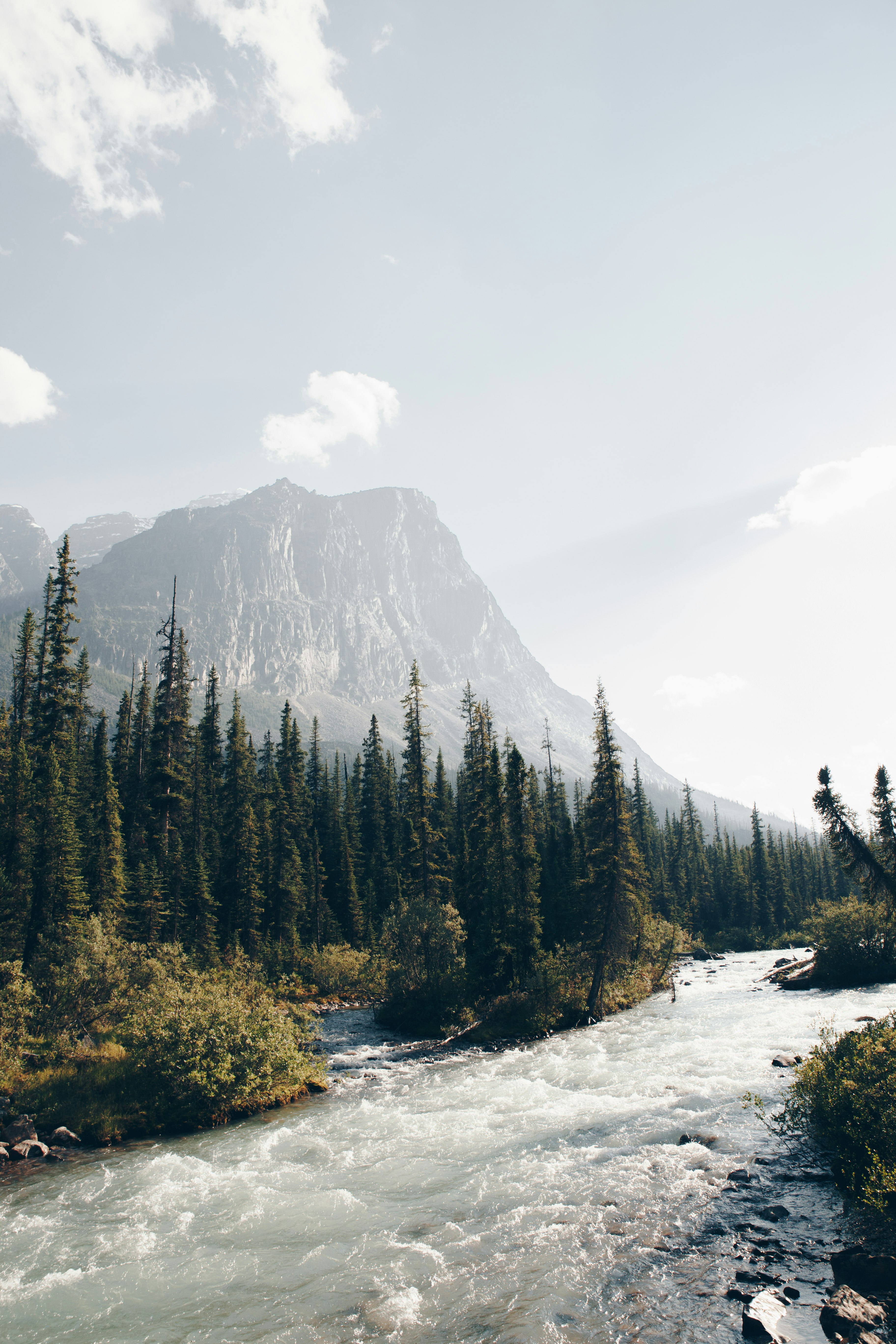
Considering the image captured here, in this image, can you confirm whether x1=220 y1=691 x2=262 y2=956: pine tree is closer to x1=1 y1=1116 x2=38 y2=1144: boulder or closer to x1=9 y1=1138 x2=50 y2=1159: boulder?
x1=1 y1=1116 x2=38 y2=1144: boulder

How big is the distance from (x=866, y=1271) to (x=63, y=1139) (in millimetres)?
20402

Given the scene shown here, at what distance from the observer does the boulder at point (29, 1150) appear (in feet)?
60.2

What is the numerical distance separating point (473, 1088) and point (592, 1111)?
17.2 ft

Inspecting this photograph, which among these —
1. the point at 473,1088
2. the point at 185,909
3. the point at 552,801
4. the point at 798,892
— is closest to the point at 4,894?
the point at 185,909

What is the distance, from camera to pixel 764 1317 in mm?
9625

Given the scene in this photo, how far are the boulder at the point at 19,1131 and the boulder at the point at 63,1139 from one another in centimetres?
48

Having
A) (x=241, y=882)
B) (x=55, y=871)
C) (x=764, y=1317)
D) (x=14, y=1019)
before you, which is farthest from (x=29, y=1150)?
(x=241, y=882)

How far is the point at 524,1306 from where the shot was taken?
1053 centimetres

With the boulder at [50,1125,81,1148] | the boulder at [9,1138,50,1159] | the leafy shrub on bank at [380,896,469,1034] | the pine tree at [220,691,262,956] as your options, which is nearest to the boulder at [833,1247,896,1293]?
the boulder at [9,1138,50,1159]

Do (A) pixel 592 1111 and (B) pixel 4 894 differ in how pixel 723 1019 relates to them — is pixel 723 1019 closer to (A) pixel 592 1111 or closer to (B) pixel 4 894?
(A) pixel 592 1111

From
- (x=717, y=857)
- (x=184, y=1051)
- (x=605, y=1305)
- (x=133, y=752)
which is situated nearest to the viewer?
(x=605, y=1305)

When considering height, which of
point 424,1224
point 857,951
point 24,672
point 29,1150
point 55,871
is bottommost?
point 424,1224

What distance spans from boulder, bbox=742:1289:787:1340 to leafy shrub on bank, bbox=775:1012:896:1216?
3.09 meters

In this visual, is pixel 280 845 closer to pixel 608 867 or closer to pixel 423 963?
pixel 423 963
